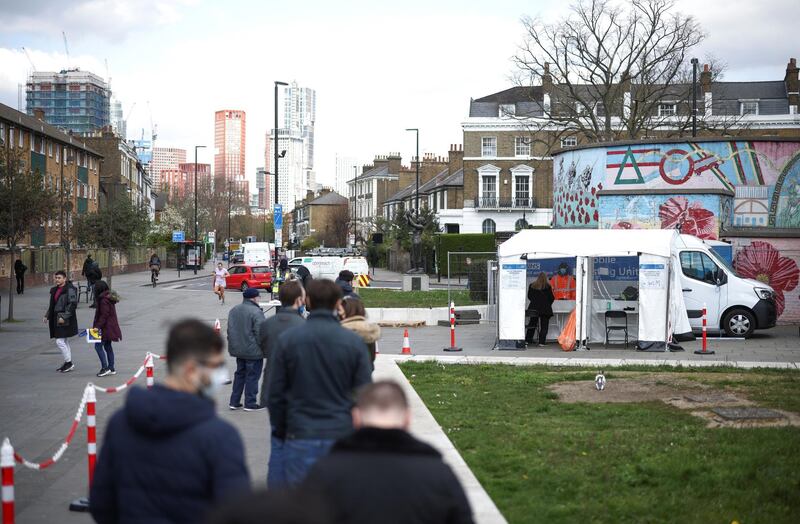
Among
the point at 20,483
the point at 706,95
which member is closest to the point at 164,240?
the point at 706,95

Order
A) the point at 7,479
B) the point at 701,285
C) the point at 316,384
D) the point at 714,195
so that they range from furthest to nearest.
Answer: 1. the point at 714,195
2. the point at 701,285
3. the point at 7,479
4. the point at 316,384

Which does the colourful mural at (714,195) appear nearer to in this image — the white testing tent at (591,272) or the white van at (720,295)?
the white van at (720,295)

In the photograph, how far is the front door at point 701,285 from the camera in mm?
23125

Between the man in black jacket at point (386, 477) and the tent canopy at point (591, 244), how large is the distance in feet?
57.7

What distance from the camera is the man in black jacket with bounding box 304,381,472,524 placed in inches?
131

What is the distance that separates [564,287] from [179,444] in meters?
20.5

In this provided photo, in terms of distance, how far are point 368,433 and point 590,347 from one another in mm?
19103

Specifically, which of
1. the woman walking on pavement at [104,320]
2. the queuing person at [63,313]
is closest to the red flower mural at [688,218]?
the woman walking on pavement at [104,320]

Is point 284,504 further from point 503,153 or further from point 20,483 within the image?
point 503,153

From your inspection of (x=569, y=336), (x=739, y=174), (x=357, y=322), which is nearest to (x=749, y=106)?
(x=739, y=174)

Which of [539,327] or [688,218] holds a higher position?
[688,218]

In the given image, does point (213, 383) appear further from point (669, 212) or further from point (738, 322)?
point (669, 212)

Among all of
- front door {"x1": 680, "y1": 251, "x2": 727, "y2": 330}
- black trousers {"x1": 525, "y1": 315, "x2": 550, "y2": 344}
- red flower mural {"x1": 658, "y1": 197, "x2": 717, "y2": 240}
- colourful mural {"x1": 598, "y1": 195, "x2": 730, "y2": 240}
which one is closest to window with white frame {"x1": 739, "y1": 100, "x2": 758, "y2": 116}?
colourful mural {"x1": 598, "y1": 195, "x2": 730, "y2": 240}

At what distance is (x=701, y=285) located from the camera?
2312 cm
